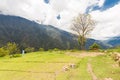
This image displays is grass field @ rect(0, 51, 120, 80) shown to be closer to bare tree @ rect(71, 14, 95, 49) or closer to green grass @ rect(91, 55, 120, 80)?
green grass @ rect(91, 55, 120, 80)

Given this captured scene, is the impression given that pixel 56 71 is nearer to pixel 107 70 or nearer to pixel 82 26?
pixel 107 70

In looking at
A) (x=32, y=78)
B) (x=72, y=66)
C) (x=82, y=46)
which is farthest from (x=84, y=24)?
(x=32, y=78)

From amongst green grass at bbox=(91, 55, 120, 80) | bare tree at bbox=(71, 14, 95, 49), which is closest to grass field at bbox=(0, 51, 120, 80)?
green grass at bbox=(91, 55, 120, 80)

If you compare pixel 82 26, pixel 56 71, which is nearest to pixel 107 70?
pixel 56 71

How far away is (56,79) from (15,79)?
18.8 feet

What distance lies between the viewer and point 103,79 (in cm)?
2644

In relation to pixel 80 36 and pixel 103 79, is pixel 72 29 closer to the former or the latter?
pixel 80 36

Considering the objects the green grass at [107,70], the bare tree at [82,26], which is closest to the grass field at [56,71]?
the green grass at [107,70]

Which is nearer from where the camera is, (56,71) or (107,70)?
(107,70)

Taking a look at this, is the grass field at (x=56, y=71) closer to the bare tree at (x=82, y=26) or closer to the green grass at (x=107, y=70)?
the green grass at (x=107, y=70)

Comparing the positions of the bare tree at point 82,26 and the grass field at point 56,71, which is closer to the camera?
the grass field at point 56,71

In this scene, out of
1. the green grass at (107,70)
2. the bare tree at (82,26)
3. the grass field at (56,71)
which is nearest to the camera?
the green grass at (107,70)

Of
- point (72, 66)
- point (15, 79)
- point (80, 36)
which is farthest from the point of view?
point (80, 36)

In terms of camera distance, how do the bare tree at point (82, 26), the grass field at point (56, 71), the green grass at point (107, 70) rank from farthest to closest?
the bare tree at point (82, 26), the grass field at point (56, 71), the green grass at point (107, 70)
